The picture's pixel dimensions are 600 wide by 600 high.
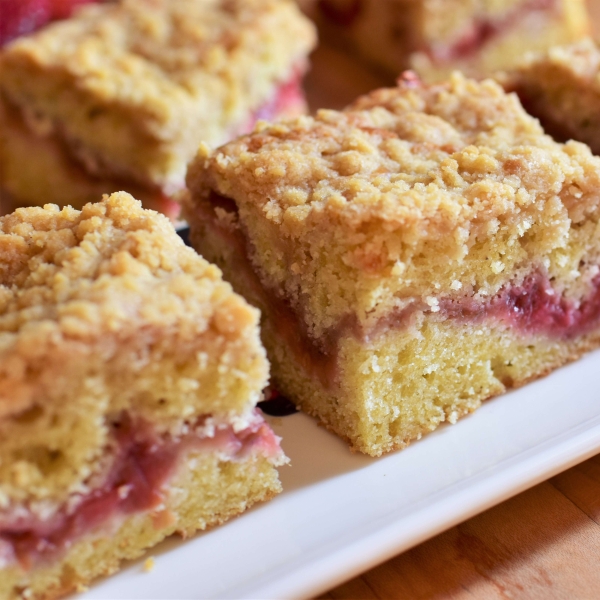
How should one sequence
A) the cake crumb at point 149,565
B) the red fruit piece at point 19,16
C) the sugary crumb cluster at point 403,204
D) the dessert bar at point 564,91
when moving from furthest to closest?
1. the red fruit piece at point 19,16
2. the dessert bar at point 564,91
3. the sugary crumb cluster at point 403,204
4. the cake crumb at point 149,565

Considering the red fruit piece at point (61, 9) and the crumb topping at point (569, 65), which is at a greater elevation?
the crumb topping at point (569, 65)

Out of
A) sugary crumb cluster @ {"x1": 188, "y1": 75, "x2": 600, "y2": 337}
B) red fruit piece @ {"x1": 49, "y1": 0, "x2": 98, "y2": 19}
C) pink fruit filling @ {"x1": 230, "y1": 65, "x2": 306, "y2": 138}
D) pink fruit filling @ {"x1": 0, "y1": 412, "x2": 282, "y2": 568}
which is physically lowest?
red fruit piece @ {"x1": 49, "y1": 0, "x2": 98, "y2": 19}

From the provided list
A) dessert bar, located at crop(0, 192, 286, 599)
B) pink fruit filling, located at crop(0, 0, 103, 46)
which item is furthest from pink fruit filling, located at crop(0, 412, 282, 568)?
pink fruit filling, located at crop(0, 0, 103, 46)

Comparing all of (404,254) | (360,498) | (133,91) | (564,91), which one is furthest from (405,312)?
(133,91)

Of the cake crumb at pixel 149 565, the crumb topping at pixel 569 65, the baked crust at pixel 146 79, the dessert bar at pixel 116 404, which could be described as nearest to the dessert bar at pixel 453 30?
the baked crust at pixel 146 79

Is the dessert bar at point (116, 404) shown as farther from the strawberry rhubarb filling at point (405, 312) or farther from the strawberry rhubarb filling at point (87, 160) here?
the strawberry rhubarb filling at point (87, 160)

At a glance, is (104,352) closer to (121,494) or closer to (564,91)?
(121,494)

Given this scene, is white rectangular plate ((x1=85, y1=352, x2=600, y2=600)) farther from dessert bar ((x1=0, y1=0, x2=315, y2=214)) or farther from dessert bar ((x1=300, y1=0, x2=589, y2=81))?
dessert bar ((x1=300, y1=0, x2=589, y2=81))
